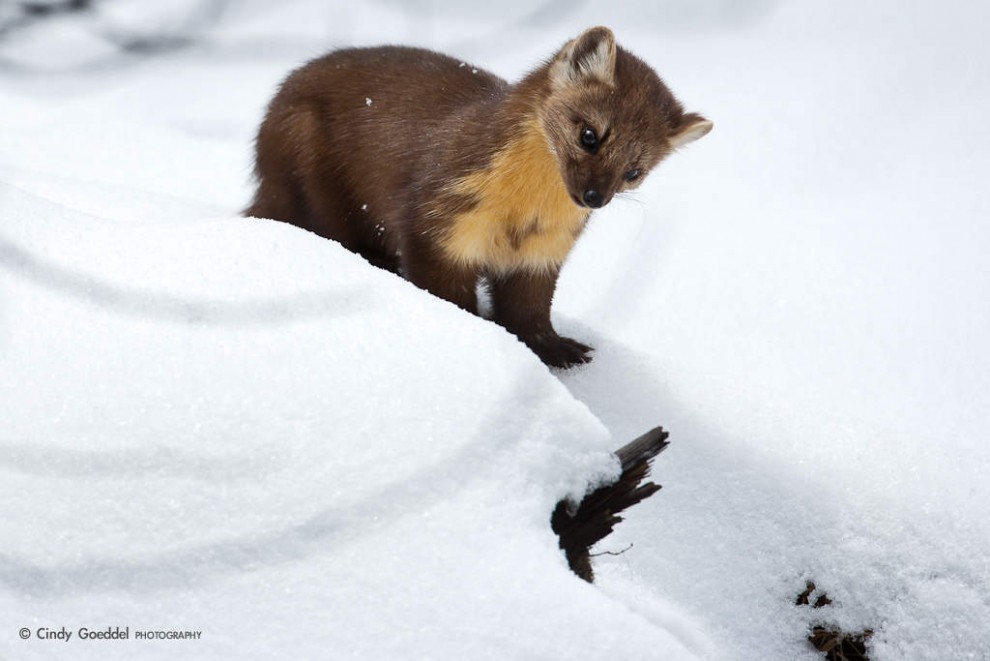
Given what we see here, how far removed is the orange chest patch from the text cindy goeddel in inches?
58.8

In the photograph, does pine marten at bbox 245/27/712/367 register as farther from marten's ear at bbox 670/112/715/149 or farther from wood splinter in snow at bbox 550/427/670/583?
wood splinter in snow at bbox 550/427/670/583

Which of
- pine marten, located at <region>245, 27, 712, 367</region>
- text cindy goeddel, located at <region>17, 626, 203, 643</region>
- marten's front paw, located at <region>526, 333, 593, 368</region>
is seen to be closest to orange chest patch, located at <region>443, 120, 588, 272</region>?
pine marten, located at <region>245, 27, 712, 367</region>

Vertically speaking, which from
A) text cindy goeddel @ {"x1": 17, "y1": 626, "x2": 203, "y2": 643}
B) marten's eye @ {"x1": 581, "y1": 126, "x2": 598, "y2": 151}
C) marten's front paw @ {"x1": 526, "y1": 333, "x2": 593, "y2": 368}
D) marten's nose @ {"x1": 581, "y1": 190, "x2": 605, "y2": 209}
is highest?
marten's eye @ {"x1": 581, "y1": 126, "x2": 598, "y2": 151}

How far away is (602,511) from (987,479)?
134 centimetres

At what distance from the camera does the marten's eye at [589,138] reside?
2598mm

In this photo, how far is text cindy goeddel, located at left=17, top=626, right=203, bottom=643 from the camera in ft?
5.07

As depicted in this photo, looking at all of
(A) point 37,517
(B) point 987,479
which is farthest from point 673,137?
(A) point 37,517

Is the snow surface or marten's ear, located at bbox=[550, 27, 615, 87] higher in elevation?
marten's ear, located at bbox=[550, 27, 615, 87]

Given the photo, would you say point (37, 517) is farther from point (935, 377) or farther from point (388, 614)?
point (935, 377)

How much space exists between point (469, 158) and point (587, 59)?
0.40 m

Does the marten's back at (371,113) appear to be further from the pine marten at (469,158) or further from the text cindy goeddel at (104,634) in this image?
the text cindy goeddel at (104,634)

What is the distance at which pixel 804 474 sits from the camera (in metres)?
2.54

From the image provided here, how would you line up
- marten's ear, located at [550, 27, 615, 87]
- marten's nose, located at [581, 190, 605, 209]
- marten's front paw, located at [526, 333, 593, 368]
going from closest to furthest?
marten's nose, located at [581, 190, 605, 209] < marten's ear, located at [550, 27, 615, 87] < marten's front paw, located at [526, 333, 593, 368]

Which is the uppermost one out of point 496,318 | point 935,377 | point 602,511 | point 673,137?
point 673,137
